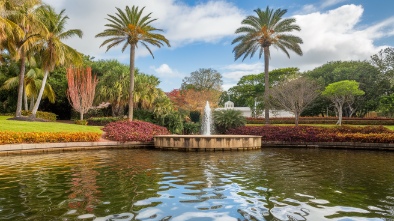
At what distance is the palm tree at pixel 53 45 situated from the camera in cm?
3111

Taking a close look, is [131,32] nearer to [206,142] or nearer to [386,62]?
[206,142]

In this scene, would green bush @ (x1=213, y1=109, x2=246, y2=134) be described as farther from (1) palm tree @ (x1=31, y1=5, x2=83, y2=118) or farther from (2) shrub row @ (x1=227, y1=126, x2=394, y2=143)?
(1) palm tree @ (x1=31, y1=5, x2=83, y2=118)

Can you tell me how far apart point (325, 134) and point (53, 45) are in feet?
90.4

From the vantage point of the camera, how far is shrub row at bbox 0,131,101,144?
1702 cm

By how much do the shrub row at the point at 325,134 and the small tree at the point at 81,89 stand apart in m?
19.4

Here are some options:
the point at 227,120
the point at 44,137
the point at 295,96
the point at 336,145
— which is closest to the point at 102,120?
the point at 227,120

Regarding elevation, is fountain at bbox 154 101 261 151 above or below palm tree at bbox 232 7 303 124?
below

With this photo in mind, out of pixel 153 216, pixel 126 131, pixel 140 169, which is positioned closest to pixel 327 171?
pixel 140 169

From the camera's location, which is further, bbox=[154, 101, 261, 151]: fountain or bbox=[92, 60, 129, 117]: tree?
bbox=[92, 60, 129, 117]: tree

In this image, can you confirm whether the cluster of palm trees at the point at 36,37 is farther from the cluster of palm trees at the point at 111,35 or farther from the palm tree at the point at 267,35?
the palm tree at the point at 267,35

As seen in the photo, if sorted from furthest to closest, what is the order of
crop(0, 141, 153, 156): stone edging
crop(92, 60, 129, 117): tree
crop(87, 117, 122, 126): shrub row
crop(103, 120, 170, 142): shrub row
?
crop(92, 60, 129, 117): tree → crop(87, 117, 122, 126): shrub row → crop(103, 120, 170, 142): shrub row → crop(0, 141, 153, 156): stone edging

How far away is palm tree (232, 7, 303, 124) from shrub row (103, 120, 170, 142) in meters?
14.2

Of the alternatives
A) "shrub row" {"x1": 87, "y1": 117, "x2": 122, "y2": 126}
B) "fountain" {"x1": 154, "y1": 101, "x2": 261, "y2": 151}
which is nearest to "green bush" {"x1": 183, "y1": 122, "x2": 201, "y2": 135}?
"shrub row" {"x1": 87, "y1": 117, "x2": 122, "y2": 126}

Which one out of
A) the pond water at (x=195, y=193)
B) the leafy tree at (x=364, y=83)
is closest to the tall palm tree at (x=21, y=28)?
the pond water at (x=195, y=193)
